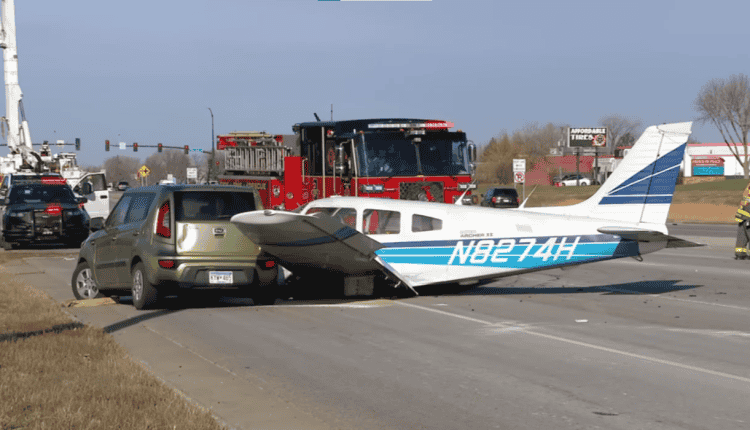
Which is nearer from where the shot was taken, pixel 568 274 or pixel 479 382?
pixel 479 382

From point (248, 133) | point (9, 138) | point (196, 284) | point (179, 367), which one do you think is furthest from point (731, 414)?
point (9, 138)

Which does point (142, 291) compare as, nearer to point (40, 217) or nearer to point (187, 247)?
point (187, 247)

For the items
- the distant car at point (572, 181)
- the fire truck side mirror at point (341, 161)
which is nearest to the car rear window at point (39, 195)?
the fire truck side mirror at point (341, 161)

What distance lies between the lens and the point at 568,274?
1828 centimetres

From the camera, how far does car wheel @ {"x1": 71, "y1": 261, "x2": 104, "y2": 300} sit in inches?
562

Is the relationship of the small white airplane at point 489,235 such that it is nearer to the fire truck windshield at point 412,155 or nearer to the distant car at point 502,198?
the fire truck windshield at point 412,155

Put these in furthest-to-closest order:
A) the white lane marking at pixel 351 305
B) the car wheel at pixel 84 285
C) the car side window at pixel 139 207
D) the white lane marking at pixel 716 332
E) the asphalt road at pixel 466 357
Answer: the car wheel at pixel 84 285 → the white lane marking at pixel 351 305 → the car side window at pixel 139 207 → the white lane marking at pixel 716 332 → the asphalt road at pixel 466 357

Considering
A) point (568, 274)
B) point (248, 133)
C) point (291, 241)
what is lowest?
point (568, 274)

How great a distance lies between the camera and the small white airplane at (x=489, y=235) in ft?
43.2

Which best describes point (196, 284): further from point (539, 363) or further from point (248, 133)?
point (248, 133)

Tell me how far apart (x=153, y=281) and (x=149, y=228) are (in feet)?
2.47

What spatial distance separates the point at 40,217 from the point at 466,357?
761 inches

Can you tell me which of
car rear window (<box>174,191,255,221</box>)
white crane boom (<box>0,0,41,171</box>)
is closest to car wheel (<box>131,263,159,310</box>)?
car rear window (<box>174,191,255,221</box>)

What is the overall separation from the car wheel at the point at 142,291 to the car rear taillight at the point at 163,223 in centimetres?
59
